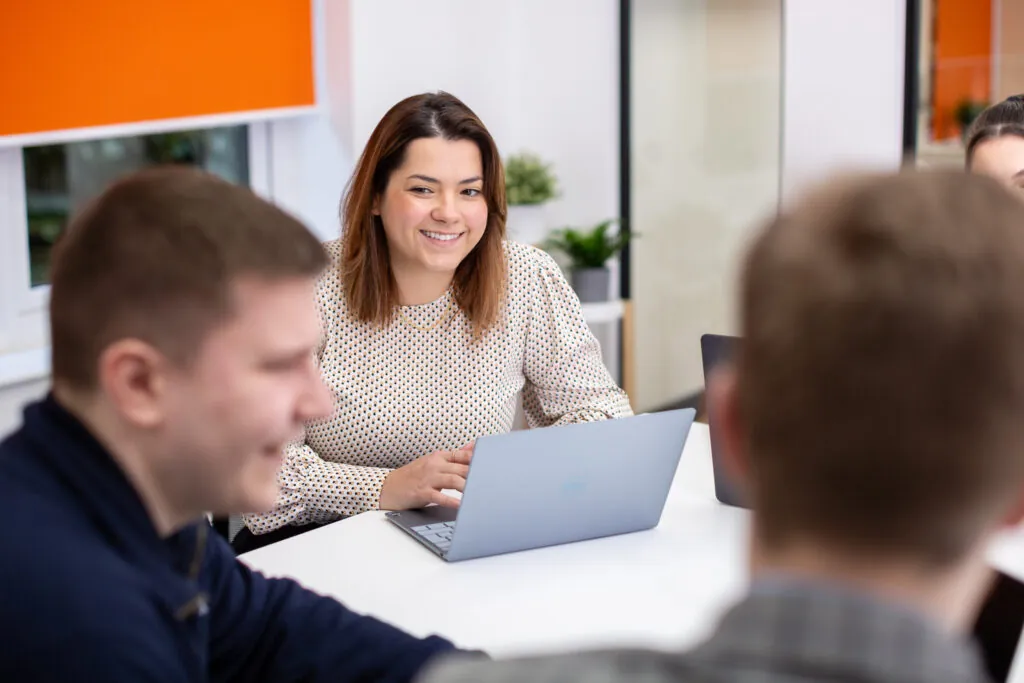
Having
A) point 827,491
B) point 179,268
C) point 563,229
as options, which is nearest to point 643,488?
point 179,268

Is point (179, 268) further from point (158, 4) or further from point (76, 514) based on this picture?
point (158, 4)

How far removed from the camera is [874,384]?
1.97 feet

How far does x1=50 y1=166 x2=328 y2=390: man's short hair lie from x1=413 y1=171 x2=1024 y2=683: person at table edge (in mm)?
453

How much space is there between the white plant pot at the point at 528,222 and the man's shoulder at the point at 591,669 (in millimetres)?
3778

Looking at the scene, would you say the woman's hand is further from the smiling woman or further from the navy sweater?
the smiling woman

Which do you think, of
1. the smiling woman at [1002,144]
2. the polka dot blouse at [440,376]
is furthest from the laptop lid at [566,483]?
the smiling woman at [1002,144]

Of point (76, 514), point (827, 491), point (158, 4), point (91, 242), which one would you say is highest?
point (158, 4)

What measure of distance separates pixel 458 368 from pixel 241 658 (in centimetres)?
105

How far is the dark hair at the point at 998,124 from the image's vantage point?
8.25ft

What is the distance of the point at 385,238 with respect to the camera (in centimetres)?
241

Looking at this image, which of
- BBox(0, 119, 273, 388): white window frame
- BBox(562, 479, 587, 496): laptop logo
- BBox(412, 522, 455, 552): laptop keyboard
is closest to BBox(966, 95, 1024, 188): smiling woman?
BBox(562, 479, 587, 496): laptop logo

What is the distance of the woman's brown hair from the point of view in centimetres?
233

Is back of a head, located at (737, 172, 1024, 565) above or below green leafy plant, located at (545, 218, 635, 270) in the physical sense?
above

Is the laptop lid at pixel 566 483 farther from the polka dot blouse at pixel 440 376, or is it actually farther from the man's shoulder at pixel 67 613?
the man's shoulder at pixel 67 613
